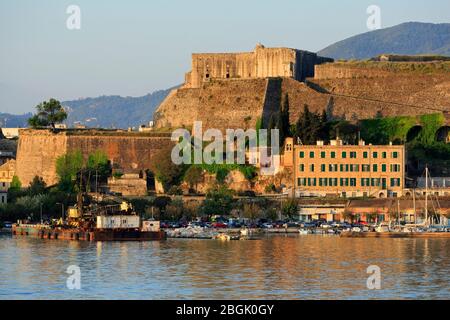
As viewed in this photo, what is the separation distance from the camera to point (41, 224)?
106938 mm

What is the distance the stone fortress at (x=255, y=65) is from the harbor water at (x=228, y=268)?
90.9 feet

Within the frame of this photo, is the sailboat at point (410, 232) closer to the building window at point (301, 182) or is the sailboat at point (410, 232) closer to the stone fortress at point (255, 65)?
the building window at point (301, 182)

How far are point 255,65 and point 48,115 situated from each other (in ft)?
59.2

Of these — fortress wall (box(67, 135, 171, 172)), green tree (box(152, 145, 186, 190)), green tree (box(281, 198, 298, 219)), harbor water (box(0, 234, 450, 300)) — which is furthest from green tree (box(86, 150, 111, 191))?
harbor water (box(0, 234, 450, 300))

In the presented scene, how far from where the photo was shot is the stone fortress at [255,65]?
395ft

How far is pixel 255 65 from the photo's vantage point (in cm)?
12219

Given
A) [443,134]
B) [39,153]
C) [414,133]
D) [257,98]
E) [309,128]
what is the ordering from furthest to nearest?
[39,153]
[257,98]
[443,134]
[414,133]
[309,128]

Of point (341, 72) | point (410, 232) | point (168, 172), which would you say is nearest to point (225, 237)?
point (410, 232)

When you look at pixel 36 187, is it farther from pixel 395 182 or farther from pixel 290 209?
pixel 395 182

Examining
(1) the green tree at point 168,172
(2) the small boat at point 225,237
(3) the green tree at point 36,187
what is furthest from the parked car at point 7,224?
(2) the small boat at point 225,237

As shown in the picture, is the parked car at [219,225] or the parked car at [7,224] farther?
the parked car at [7,224]

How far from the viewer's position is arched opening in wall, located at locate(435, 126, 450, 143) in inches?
4483
